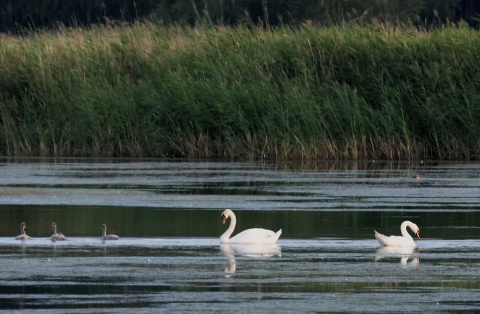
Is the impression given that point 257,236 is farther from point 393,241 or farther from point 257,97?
point 257,97

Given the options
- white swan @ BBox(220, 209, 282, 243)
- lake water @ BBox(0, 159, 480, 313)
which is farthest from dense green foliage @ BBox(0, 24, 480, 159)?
white swan @ BBox(220, 209, 282, 243)

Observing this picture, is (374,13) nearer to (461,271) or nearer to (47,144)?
(47,144)

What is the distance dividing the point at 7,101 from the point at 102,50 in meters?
2.01

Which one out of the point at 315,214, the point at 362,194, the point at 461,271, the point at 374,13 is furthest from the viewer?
the point at 374,13

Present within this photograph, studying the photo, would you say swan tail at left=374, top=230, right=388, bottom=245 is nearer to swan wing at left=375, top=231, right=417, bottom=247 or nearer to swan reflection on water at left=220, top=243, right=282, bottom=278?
swan wing at left=375, top=231, right=417, bottom=247

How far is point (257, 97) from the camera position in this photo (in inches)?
963

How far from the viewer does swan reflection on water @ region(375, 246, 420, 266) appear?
11.7m

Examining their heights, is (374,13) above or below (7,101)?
above

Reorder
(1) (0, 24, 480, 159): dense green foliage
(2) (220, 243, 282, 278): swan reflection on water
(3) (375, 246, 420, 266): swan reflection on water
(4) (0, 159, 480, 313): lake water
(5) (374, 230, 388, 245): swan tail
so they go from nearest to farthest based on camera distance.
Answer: (4) (0, 159, 480, 313): lake water → (3) (375, 246, 420, 266): swan reflection on water → (2) (220, 243, 282, 278): swan reflection on water → (5) (374, 230, 388, 245): swan tail → (1) (0, 24, 480, 159): dense green foliage

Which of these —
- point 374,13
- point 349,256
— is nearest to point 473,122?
point 349,256

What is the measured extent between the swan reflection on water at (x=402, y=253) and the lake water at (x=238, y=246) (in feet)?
0.04

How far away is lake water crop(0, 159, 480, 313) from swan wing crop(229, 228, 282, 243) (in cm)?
8

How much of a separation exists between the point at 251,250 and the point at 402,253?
128 centimetres

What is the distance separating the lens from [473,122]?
23672mm
